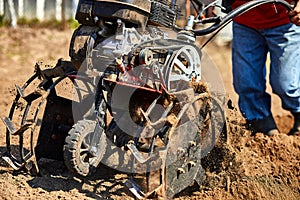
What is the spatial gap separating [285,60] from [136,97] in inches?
72.2

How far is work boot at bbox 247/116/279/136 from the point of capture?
19.2 ft

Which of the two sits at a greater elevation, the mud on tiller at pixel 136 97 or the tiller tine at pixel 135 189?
the mud on tiller at pixel 136 97

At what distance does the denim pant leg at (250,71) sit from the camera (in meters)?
5.74

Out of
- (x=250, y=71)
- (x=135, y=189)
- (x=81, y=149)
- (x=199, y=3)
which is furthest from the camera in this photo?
(x=250, y=71)

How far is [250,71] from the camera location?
19.0 feet

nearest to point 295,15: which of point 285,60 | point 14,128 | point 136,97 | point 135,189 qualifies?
point 285,60

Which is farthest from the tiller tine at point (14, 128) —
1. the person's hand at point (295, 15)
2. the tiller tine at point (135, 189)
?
the person's hand at point (295, 15)

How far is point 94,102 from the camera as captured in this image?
4152 millimetres

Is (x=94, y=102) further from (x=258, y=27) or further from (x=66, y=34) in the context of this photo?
(x=66, y=34)

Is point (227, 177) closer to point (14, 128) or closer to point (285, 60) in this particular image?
point (285, 60)

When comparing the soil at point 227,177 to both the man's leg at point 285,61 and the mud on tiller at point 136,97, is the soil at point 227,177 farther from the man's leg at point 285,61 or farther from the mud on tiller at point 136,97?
the man's leg at point 285,61

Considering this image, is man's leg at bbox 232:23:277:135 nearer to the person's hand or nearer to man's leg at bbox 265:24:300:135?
man's leg at bbox 265:24:300:135

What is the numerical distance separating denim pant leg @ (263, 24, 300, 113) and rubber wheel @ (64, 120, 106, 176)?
2.12 m

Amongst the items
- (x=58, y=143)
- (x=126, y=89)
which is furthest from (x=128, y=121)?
(x=58, y=143)
